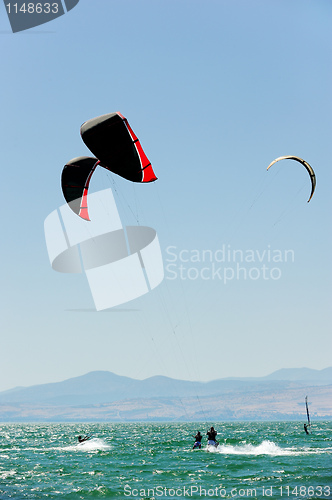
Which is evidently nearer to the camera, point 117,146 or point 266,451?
point 117,146

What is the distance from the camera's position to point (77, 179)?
21.3 meters

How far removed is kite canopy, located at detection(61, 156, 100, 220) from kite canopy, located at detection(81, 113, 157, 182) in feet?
8.64

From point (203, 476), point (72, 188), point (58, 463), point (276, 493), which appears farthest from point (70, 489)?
point (72, 188)

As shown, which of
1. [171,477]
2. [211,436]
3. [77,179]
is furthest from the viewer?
[211,436]

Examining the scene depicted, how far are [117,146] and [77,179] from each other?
3.65 meters

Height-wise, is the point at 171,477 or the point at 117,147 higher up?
the point at 117,147

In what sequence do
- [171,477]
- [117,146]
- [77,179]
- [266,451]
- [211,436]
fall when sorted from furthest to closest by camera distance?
[266,451] < [211,436] < [77,179] < [171,477] < [117,146]

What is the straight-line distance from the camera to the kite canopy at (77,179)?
2123 centimetres

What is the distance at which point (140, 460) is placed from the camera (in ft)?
91.5

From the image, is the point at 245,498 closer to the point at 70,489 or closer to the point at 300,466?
the point at 70,489

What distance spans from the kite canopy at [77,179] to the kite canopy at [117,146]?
104 inches

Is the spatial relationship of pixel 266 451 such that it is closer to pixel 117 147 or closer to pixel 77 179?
pixel 77 179

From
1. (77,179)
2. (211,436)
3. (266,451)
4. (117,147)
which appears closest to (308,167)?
(117,147)

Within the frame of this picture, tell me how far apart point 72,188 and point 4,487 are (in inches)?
433
